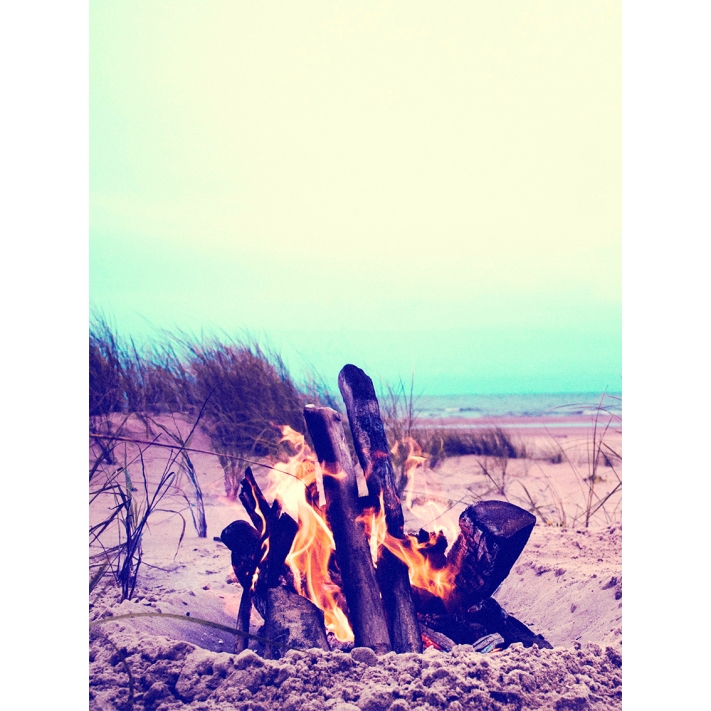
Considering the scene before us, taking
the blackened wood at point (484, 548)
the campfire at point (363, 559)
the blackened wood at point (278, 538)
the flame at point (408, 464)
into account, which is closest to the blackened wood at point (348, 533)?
the campfire at point (363, 559)

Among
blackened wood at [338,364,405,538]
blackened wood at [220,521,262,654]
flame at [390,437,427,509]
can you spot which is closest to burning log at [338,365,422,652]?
blackened wood at [338,364,405,538]

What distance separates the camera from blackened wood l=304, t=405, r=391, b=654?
1.66 metres

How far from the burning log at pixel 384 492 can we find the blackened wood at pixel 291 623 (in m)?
0.19

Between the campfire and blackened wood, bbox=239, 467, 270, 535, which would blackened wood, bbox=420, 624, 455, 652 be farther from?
blackened wood, bbox=239, 467, 270, 535

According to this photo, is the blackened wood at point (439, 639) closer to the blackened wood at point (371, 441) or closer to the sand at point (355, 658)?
the sand at point (355, 658)

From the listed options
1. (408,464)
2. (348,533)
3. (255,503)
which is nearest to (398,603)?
(348,533)

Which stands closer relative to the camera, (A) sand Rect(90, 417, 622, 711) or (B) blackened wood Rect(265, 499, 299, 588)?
(A) sand Rect(90, 417, 622, 711)

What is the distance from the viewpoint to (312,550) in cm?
177

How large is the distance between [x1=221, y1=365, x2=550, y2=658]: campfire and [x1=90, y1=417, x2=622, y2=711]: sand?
94 millimetres

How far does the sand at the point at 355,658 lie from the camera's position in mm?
1522

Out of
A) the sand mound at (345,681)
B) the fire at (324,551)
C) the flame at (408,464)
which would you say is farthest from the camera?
the flame at (408,464)

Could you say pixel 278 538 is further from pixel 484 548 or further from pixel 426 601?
pixel 484 548
